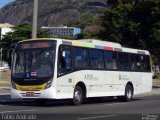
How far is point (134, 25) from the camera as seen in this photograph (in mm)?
49000

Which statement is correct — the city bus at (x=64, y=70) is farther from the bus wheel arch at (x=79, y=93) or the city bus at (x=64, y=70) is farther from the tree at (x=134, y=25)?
the tree at (x=134, y=25)

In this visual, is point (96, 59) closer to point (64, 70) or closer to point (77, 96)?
point (77, 96)

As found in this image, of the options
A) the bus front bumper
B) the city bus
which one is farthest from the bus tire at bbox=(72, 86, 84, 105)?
the bus front bumper

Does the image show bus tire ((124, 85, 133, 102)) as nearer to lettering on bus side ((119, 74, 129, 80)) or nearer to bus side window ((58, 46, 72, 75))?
lettering on bus side ((119, 74, 129, 80))

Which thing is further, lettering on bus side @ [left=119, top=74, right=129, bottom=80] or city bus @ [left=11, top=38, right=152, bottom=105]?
lettering on bus side @ [left=119, top=74, right=129, bottom=80]

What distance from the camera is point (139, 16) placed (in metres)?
50.0

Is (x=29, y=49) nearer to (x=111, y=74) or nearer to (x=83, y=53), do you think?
(x=83, y=53)

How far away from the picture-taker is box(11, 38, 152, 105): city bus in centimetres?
2384

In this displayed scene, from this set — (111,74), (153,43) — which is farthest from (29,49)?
(153,43)

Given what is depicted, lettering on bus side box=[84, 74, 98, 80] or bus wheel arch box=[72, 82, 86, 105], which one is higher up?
lettering on bus side box=[84, 74, 98, 80]

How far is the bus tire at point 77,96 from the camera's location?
25.1m

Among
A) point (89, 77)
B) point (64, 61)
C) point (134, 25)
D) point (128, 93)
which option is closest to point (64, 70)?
point (64, 61)

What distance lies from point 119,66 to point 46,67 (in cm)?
653

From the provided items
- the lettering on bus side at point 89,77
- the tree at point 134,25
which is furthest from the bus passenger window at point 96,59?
the tree at point 134,25
